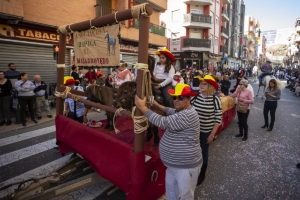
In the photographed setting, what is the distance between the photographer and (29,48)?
11.2 meters

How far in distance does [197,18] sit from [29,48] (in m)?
27.3

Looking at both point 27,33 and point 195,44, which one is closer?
point 27,33

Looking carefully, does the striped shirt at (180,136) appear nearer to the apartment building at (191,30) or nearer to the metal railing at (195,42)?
the apartment building at (191,30)

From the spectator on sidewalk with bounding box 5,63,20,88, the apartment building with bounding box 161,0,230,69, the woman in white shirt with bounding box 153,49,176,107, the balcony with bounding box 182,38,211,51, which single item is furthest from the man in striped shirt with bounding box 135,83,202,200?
the balcony with bounding box 182,38,211,51

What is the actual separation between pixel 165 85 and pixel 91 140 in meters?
1.93

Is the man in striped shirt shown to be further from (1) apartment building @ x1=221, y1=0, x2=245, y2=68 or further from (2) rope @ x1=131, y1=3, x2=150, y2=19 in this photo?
(1) apartment building @ x1=221, y1=0, x2=245, y2=68

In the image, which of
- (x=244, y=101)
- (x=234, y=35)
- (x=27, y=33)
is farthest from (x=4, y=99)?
(x=234, y=35)

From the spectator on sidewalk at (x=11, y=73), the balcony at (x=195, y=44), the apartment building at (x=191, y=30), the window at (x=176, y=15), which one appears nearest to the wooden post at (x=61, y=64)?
the spectator on sidewalk at (x=11, y=73)

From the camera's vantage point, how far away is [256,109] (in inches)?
451

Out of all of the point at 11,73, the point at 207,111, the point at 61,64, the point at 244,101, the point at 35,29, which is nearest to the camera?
the point at 207,111

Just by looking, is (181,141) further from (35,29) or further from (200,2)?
(200,2)

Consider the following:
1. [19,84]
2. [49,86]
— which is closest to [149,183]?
[19,84]

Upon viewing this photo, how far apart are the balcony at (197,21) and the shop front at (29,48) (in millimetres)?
23652

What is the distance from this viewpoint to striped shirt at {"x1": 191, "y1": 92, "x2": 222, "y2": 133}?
392 cm
